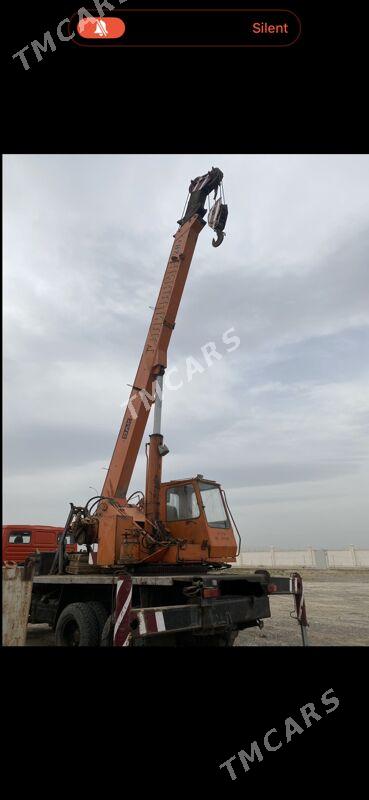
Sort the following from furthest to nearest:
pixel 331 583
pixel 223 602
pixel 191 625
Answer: pixel 331 583 < pixel 223 602 < pixel 191 625

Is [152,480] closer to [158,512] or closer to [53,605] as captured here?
[158,512]

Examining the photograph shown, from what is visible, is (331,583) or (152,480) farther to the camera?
(331,583)

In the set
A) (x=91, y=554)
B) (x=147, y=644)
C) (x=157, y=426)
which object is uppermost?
(x=157, y=426)

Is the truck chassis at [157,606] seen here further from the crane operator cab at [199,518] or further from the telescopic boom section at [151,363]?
the telescopic boom section at [151,363]

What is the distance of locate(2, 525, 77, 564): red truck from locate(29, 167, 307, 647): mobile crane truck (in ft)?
8.52

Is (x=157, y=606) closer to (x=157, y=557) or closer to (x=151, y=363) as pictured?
(x=157, y=557)

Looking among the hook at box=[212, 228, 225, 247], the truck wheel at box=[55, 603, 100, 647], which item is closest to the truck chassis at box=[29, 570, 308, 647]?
the truck wheel at box=[55, 603, 100, 647]

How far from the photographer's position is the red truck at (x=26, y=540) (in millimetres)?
11359

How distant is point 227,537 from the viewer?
7.64m

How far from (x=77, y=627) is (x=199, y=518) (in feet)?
7.96

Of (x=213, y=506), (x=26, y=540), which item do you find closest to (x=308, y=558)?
(x=26, y=540)

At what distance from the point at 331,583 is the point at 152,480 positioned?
17.2 m

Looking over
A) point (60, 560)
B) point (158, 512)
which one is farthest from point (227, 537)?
point (60, 560)
